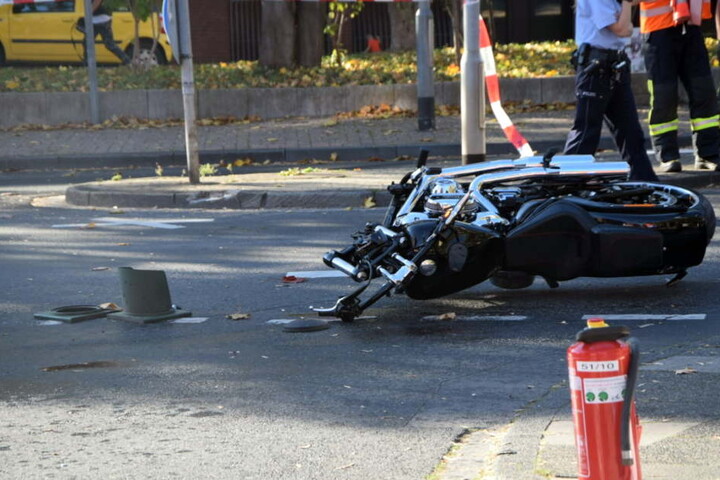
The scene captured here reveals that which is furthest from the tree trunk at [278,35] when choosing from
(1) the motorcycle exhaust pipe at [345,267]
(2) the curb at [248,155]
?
(1) the motorcycle exhaust pipe at [345,267]

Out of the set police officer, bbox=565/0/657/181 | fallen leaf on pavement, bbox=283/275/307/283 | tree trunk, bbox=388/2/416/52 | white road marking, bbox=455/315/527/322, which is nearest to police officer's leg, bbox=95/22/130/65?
tree trunk, bbox=388/2/416/52

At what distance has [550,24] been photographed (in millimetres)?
32500

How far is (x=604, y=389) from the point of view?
133 inches

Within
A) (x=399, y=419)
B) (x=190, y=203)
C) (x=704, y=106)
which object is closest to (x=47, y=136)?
(x=190, y=203)

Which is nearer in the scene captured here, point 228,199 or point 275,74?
point 228,199

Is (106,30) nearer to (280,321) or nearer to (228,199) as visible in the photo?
(228,199)

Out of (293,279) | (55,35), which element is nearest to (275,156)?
(293,279)

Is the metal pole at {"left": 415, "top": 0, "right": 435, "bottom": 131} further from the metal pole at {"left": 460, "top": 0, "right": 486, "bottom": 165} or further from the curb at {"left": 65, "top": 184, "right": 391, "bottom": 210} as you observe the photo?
the curb at {"left": 65, "top": 184, "right": 391, "bottom": 210}

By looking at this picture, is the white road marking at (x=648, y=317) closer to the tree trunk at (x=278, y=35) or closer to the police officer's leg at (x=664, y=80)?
the police officer's leg at (x=664, y=80)

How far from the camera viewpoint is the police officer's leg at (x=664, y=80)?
11.5 m

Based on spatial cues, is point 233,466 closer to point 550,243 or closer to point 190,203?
point 550,243

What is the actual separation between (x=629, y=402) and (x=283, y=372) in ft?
9.11

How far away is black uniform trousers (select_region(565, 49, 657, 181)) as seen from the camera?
1014 cm

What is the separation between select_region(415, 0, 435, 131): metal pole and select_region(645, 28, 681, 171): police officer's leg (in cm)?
551
